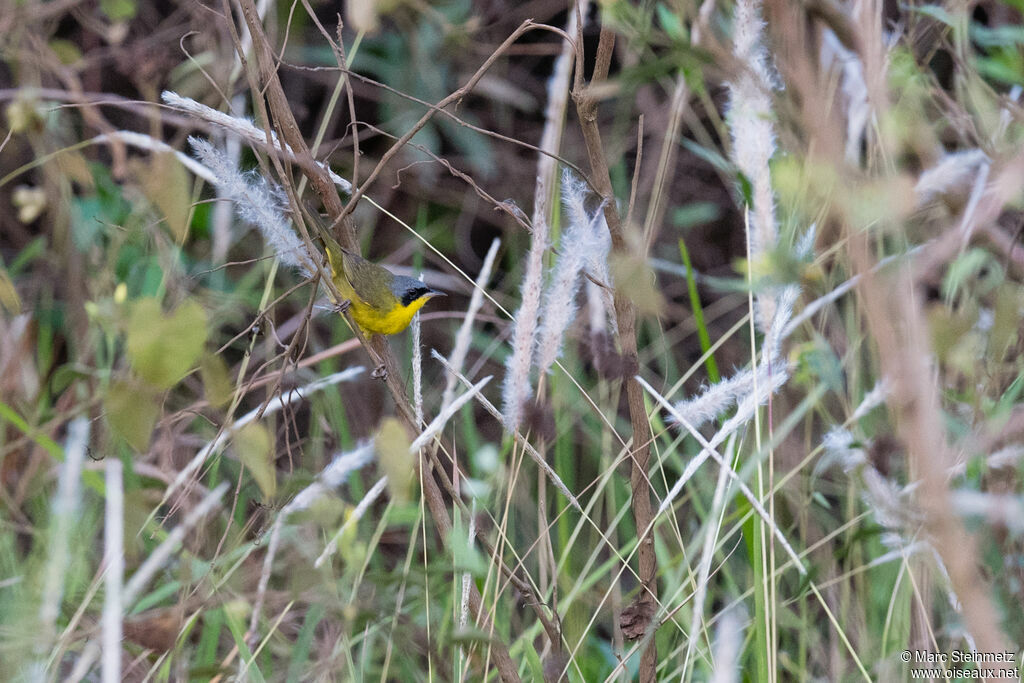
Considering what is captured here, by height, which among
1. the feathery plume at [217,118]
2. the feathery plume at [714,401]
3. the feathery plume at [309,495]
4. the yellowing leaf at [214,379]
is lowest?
the feathery plume at [309,495]

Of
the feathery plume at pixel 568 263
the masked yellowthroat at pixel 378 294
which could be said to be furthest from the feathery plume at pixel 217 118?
the masked yellowthroat at pixel 378 294

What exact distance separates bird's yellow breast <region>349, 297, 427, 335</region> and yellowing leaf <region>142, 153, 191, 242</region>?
5.22 ft

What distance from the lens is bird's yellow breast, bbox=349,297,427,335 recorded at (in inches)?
104

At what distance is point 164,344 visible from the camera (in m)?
0.72

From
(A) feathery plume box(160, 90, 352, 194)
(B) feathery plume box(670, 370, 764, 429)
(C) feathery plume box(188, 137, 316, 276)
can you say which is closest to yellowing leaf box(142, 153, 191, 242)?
(A) feathery plume box(160, 90, 352, 194)

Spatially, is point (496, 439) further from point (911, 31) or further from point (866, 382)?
point (911, 31)

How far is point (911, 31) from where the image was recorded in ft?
5.80

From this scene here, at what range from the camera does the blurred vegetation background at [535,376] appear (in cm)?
88

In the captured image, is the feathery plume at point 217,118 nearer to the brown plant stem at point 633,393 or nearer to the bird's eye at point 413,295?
the brown plant stem at point 633,393

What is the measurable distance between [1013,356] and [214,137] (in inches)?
80.5

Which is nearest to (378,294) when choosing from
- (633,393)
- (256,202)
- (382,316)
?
(382,316)

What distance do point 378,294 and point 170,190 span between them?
1.73 m

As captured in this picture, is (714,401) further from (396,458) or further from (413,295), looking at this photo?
(413,295)

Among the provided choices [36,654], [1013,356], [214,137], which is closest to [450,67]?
[214,137]
